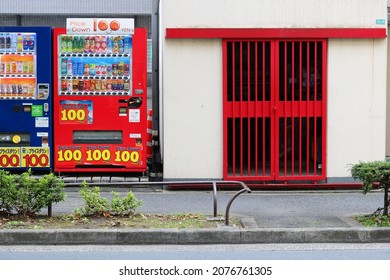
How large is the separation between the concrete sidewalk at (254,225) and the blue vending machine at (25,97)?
1.38 m

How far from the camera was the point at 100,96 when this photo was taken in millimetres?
13500

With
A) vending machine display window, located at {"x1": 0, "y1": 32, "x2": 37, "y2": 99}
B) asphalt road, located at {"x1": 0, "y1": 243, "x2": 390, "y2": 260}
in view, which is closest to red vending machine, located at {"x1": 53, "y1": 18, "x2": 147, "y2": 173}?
vending machine display window, located at {"x1": 0, "y1": 32, "x2": 37, "y2": 99}

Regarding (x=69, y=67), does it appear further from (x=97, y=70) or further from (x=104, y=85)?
(x=104, y=85)

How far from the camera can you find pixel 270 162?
43.7 ft

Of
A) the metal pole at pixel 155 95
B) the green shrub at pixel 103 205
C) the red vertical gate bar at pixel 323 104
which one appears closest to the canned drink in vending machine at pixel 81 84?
the metal pole at pixel 155 95

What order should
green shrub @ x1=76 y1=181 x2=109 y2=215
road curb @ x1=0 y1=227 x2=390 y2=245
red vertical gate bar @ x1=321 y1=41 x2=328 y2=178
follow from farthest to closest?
1. red vertical gate bar @ x1=321 y1=41 x2=328 y2=178
2. green shrub @ x1=76 y1=181 x2=109 y2=215
3. road curb @ x1=0 y1=227 x2=390 y2=245

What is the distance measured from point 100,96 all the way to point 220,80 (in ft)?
7.44

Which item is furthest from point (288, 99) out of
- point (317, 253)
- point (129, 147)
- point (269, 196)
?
point (317, 253)

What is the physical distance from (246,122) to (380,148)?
2546 mm

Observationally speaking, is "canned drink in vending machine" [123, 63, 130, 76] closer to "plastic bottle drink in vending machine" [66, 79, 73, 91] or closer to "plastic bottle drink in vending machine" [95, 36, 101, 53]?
"plastic bottle drink in vending machine" [95, 36, 101, 53]

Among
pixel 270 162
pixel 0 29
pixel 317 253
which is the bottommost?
pixel 317 253

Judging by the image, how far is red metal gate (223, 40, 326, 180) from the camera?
1316cm

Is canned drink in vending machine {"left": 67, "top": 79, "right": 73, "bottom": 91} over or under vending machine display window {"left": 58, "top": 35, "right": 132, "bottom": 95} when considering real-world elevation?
under

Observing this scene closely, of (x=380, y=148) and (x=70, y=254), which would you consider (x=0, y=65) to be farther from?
(x=380, y=148)
